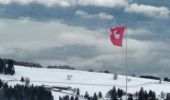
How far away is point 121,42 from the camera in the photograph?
2872 inches

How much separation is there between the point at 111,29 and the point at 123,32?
4.87 ft

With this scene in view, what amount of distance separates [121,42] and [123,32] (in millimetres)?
1279

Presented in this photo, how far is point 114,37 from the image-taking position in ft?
242

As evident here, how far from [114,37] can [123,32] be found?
49.2 inches

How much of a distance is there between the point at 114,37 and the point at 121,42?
47.8 inches

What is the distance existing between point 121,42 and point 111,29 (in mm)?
2040

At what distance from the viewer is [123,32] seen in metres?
73.3

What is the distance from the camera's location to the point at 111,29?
241ft

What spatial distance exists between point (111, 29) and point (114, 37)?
1.02 metres
